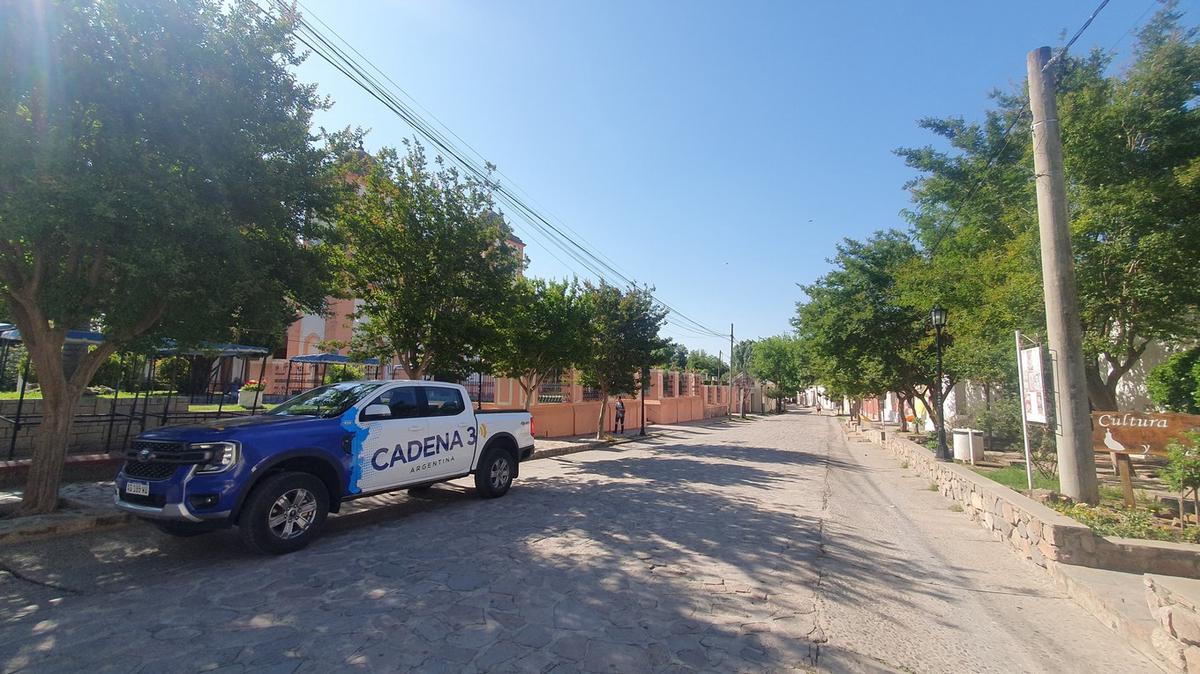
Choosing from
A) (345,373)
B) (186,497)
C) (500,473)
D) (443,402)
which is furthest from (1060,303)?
(345,373)

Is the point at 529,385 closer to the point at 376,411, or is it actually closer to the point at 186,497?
the point at 376,411

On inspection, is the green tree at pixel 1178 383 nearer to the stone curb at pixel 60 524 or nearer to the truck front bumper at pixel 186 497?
the truck front bumper at pixel 186 497

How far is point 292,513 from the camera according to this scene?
5.70 metres

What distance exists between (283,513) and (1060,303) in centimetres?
975

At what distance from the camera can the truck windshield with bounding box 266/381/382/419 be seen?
21.9 ft

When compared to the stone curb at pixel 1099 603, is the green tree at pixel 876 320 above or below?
above

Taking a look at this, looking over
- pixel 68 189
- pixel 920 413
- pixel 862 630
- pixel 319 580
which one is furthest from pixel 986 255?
pixel 920 413

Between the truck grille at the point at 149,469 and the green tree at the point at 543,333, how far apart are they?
365 inches

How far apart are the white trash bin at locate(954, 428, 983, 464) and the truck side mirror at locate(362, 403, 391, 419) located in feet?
41.9

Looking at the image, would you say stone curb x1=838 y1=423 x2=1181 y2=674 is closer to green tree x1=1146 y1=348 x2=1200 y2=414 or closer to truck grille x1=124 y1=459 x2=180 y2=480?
green tree x1=1146 y1=348 x2=1200 y2=414

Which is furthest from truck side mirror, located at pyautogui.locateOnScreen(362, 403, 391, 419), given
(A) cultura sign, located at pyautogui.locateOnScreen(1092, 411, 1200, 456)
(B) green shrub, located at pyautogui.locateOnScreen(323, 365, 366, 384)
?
(B) green shrub, located at pyautogui.locateOnScreen(323, 365, 366, 384)

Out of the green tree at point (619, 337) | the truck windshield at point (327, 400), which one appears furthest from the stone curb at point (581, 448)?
the truck windshield at point (327, 400)

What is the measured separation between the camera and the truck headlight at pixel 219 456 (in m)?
5.20

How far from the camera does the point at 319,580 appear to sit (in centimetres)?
487
